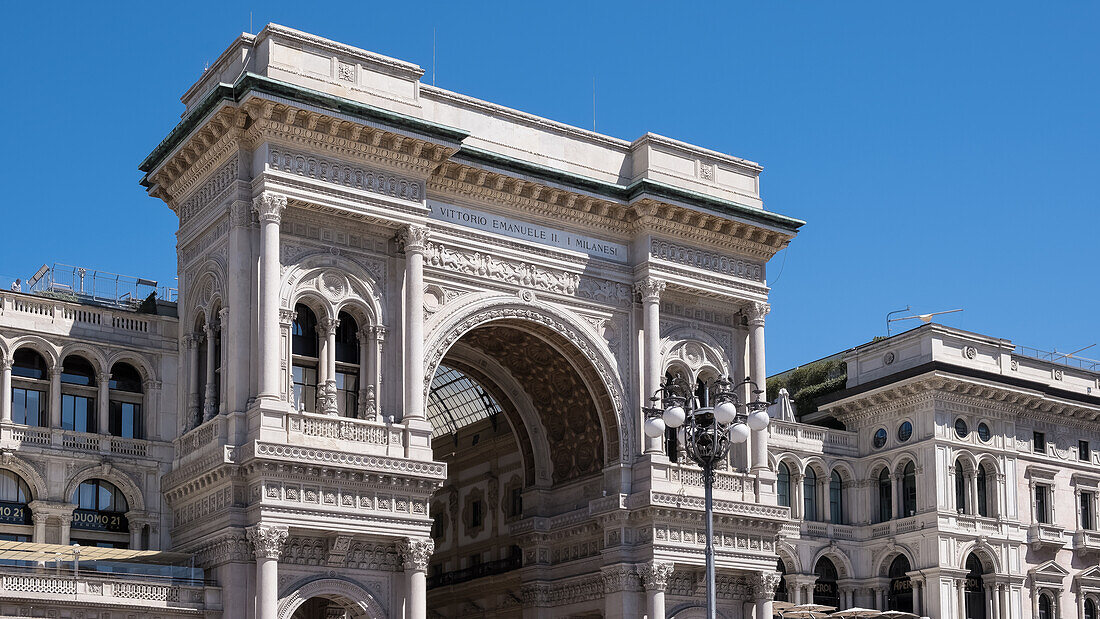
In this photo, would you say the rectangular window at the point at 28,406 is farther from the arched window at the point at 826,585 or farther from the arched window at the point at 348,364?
the arched window at the point at 826,585

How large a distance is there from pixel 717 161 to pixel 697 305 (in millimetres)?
4631

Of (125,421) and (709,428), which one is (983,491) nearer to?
(709,428)

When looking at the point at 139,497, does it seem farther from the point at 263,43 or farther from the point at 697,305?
the point at 697,305

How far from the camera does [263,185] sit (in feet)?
124

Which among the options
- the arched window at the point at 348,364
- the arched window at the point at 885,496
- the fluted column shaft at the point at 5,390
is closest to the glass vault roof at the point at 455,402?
the arched window at the point at 348,364

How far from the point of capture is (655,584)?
42.6 metres

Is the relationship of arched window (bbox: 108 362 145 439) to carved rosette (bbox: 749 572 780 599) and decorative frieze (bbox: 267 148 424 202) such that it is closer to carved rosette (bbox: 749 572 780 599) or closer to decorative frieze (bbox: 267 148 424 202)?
decorative frieze (bbox: 267 148 424 202)

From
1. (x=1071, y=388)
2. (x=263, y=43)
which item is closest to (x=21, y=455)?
(x=263, y=43)

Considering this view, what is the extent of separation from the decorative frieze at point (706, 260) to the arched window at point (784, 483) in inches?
499

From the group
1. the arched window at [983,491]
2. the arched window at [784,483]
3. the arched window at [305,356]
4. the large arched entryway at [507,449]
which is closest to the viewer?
the arched window at [305,356]

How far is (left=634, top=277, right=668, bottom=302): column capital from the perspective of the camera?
4478 cm

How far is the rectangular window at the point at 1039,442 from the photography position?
61156mm

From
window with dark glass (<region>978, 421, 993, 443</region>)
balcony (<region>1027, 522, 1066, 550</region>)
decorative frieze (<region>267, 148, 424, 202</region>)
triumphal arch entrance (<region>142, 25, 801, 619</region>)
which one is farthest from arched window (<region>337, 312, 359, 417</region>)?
balcony (<region>1027, 522, 1066, 550</region>)

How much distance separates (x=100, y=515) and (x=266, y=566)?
652 centimetres
